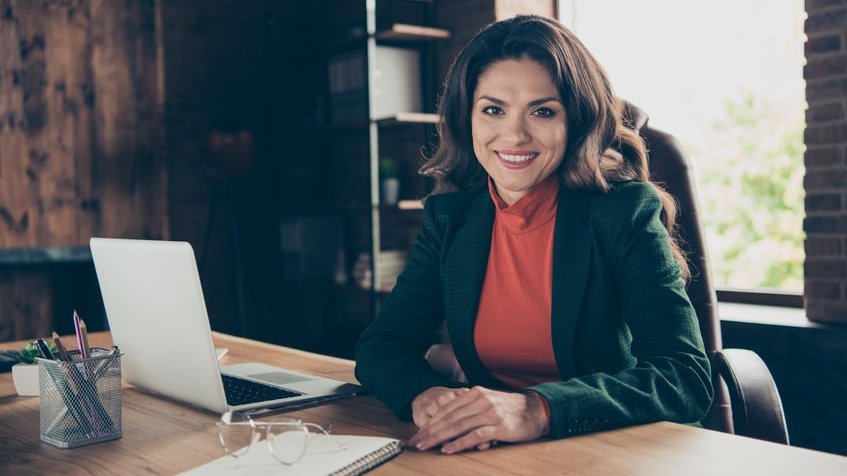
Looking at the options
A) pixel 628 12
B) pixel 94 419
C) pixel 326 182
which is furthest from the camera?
pixel 326 182

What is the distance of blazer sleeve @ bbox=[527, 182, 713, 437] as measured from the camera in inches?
44.7

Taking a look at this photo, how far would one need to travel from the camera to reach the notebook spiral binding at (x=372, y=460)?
0.94 m

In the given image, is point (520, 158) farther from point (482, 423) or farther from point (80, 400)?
point (80, 400)

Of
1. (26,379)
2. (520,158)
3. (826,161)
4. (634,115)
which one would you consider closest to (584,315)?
(520,158)

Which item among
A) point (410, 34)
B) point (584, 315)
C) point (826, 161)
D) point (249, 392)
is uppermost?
point (410, 34)

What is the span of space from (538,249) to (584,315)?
180 millimetres

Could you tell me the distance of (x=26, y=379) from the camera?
141 centimetres

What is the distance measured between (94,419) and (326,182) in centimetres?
379

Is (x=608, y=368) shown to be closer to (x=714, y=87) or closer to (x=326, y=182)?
(x=714, y=87)

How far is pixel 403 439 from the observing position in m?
1.12

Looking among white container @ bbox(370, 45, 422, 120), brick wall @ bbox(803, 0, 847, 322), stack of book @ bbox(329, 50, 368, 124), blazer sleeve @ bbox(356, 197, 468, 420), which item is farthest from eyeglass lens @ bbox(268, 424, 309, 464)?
stack of book @ bbox(329, 50, 368, 124)

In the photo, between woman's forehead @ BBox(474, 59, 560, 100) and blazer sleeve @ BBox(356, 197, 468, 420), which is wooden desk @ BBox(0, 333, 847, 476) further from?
woman's forehead @ BBox(474, 59, 560, 100)

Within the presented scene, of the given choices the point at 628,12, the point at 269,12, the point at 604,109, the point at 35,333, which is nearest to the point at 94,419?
the point at 604,109

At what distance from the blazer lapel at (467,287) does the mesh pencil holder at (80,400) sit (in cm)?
67
